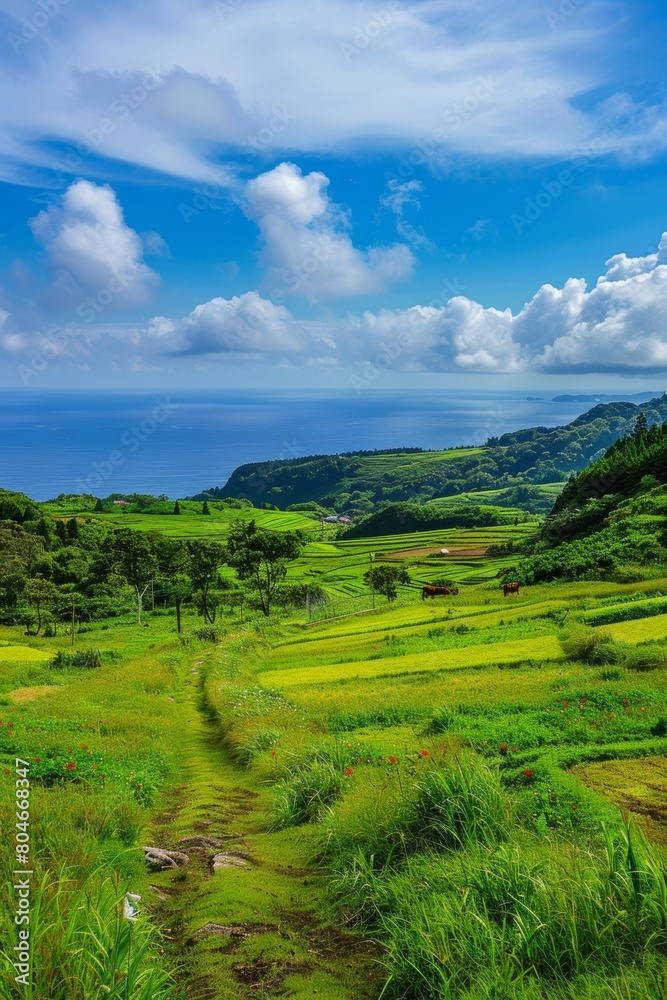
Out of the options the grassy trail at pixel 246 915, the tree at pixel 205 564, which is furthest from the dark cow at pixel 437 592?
the grassy trail at pixel 246 915

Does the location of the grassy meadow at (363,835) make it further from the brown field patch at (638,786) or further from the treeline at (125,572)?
the treeline at (125,572)

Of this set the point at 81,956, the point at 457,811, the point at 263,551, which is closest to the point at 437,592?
the point at 263,551

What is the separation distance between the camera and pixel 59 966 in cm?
447

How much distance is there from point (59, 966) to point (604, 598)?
27.3m

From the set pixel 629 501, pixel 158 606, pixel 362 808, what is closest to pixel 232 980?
pixel 362 808

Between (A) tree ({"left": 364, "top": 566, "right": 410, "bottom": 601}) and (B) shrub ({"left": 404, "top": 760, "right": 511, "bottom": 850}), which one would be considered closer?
(B) shrub ({"left": 404, "top": 760, "right": 511, "bottom": 850})

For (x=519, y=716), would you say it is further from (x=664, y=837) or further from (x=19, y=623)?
(x=19, y=623)

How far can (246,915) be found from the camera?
6.51 meters

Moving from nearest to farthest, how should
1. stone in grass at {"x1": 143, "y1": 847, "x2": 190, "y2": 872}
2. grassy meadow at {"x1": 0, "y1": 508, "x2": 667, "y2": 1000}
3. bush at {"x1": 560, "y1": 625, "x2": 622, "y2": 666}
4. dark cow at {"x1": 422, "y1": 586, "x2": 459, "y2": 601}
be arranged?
1. grassy meadow at {"x1": 0, "y1": 508, "x2": 667, "y2": 1000}
2. stone in grass at {"x1": 143, "y1": 847, "x2": 190, "y2": 872}
3. bush at {"x1": 560, "y1": 625, "x2": 622, "y2": 666}
4. dark cow at {"x1": 422, "y1": 586, "x2": 459, "y2": 601}

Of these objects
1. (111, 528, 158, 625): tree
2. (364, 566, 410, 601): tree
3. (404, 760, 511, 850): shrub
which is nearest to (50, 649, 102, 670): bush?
(404, 760, 511, 850): shrub

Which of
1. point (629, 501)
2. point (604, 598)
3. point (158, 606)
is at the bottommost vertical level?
point (158, 606)

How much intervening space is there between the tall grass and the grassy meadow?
0.9 inches

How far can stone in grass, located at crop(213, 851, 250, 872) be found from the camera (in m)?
7.71

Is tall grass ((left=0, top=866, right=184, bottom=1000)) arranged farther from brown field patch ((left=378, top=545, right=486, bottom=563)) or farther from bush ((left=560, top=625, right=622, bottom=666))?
brown field patch ((left=378, top=545, right=486, bottom=563))
